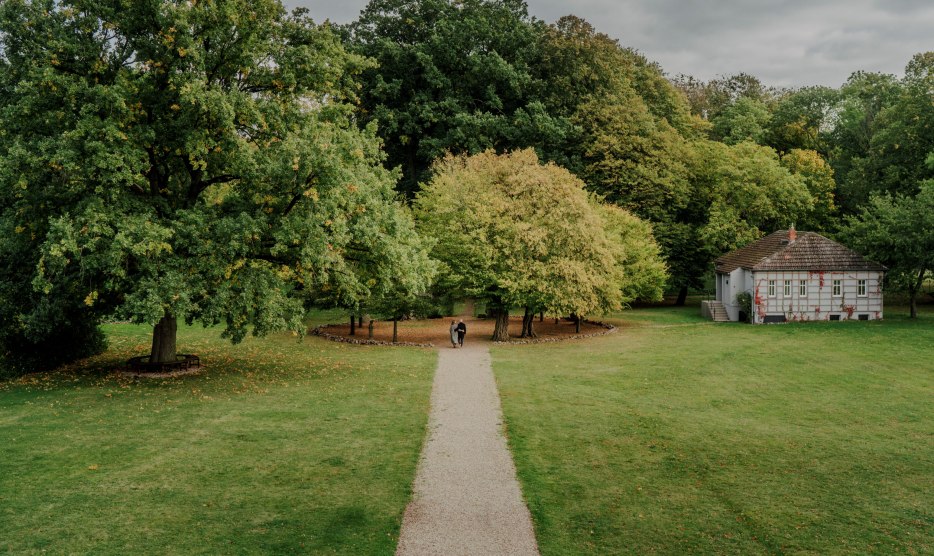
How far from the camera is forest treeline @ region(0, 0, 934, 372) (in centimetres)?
1908

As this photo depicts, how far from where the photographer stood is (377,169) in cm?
2358

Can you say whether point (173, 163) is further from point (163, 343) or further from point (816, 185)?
point (816, 185)

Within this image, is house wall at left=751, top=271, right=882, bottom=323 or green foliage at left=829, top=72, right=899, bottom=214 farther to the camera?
green foliage at left=829, top=72, right=899, bottom=214

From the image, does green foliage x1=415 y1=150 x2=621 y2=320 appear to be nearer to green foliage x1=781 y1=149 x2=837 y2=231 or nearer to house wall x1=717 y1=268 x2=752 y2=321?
house wall x1=717 y1=268 x2=752 y2=321

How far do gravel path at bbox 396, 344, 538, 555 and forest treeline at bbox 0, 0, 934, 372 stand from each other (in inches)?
245

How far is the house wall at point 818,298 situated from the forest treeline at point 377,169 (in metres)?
1.91

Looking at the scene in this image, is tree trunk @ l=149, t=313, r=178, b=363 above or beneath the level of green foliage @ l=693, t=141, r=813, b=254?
beneath

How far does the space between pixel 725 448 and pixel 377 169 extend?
47.2 ft

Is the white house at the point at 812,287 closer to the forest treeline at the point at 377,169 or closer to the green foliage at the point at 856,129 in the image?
the forest treeline at the point at 377,169

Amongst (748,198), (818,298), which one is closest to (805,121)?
(748,198)

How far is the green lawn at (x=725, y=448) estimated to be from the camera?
1055 cm

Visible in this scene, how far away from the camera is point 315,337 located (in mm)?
34875

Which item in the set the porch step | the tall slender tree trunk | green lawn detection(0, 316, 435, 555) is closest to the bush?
green lawn detection(0, 316, 435, 555)

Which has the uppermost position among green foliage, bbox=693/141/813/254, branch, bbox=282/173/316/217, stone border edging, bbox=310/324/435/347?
green foliage, bbox=693/141/813/254
